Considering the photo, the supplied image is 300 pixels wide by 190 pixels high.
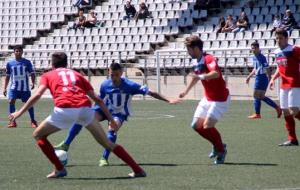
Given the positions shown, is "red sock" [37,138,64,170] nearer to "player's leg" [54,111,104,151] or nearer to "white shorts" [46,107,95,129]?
"white shorts" [46,107,95,129]

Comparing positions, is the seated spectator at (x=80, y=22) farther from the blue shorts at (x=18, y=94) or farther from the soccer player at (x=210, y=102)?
the soccer player at (x=210, y=102)

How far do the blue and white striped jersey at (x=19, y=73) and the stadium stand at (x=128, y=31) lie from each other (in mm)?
12214

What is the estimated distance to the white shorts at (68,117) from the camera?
9.74 meters

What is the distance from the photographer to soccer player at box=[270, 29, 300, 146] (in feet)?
45.5

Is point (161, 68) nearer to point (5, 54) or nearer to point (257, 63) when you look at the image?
point (5, 54)

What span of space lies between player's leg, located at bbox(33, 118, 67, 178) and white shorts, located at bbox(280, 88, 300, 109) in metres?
5.15

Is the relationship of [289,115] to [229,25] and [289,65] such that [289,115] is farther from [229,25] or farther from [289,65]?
[229,25]

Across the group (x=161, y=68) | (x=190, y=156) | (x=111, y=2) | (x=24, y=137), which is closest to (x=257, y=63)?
(x=24, y=137)

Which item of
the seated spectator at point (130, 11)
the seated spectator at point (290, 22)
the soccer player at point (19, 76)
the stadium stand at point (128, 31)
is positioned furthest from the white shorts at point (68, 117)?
the seated spectator at point (130, 11)

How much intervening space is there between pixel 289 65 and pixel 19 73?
8.26 m

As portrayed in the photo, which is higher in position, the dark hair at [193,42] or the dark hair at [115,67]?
the dark hair at [193,42]

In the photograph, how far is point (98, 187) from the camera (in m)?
9.19

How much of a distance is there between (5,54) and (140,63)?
25.4 feet

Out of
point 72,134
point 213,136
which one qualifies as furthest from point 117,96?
point 213,136
